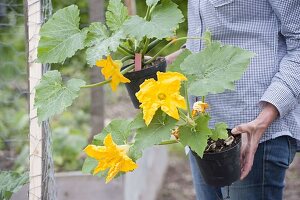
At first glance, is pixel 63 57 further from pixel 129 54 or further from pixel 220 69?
pixel 220 69

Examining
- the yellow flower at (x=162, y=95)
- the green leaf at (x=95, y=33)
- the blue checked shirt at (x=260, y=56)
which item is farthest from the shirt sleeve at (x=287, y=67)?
the green leaf at (x=95, y=33)

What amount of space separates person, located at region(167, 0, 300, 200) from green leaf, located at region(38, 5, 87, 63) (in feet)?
1.37

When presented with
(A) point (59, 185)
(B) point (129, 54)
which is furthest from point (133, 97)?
(A) point (59, 185)

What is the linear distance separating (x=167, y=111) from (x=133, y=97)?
0.46m

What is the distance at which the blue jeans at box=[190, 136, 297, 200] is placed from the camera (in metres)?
1.97

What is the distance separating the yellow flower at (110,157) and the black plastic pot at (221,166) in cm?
21

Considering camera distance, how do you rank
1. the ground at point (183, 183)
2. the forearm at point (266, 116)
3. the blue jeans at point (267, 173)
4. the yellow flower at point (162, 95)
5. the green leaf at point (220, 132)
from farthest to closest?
the ground at point (183, 183) < the blue jeans at point (267, 173) < the forearm at point (266, 116) < the green leaf at point (220, 132) < the yellow flower at point (162, 95)

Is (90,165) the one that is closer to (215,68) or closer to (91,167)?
(91,167)

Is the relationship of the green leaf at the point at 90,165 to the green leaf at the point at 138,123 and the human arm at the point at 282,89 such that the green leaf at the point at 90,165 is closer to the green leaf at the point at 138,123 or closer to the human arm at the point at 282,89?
the green leaf at the point at 138,123

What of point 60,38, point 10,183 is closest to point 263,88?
point 60,38

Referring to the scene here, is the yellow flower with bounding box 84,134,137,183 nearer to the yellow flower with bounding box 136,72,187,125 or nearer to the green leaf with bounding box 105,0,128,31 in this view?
the yellow flower with bounding box 136,72,187,125

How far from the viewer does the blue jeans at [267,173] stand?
197 centimetres

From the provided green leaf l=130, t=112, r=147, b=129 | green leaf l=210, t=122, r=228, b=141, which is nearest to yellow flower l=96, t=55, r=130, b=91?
green leaf l=130, t=112, r=147, b=129

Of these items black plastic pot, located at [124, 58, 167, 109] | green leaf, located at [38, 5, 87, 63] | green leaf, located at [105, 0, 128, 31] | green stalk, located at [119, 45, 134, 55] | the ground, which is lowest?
the ground
